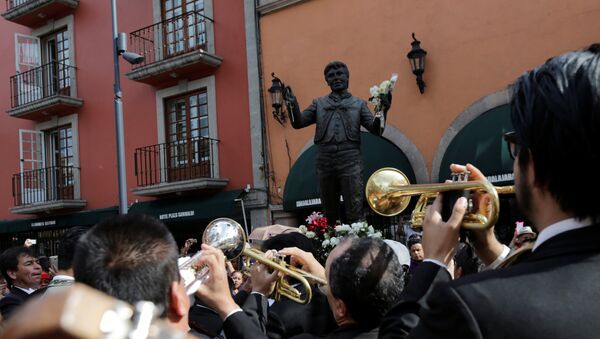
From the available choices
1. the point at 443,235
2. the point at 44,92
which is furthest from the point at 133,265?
the point at 44,92

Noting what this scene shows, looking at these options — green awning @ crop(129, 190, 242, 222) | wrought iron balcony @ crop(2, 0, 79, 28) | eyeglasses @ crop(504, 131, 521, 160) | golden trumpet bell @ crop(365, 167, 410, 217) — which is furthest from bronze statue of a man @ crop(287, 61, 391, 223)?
wrought iron balcony @ crop(2, 0, 79, 28)

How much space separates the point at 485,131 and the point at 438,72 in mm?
1613

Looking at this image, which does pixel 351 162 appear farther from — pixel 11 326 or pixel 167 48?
pixel 167 48

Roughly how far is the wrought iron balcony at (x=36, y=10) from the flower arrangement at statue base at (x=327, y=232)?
13438mm

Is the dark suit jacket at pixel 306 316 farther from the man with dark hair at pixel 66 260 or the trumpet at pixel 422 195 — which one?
the man with dark hair at pixel 66 260

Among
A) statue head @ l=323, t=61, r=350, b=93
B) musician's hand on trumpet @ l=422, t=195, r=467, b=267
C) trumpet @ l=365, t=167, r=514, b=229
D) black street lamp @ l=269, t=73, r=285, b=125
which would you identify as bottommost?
musician's hand on trumpet @ l=422, t=195, r=467, b=267

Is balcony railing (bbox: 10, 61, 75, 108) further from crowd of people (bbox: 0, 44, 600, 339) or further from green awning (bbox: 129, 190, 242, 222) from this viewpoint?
crowd of people (bbox: 0, 44, 600, 339)

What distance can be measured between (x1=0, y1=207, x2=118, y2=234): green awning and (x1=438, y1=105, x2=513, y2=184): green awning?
9081 millimetres

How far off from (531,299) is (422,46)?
9703mm

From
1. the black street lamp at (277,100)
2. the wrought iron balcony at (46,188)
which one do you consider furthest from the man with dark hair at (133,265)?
the wrought iron balcony at (46,188)

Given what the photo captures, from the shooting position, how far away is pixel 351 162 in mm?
5770

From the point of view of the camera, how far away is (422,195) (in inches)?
92.6

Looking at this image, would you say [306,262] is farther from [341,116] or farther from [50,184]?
[50,184]

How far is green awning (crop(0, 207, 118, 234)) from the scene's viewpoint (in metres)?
15.2
